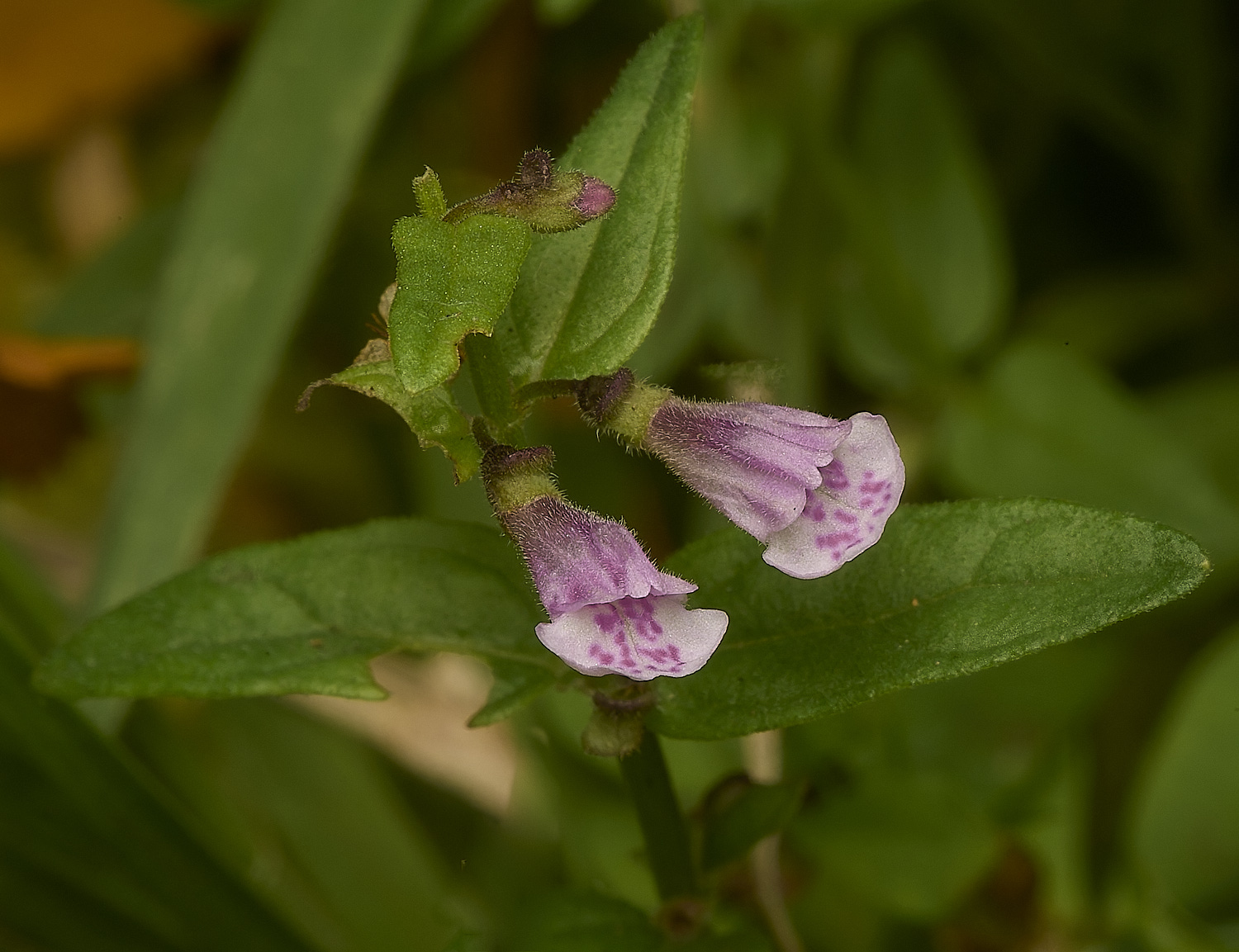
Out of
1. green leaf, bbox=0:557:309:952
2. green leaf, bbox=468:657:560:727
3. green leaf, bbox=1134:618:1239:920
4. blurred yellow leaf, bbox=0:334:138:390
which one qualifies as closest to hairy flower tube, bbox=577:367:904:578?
green leaf, bbox=468:657:560:727

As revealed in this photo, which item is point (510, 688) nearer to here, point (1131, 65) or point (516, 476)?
point (516, 476)

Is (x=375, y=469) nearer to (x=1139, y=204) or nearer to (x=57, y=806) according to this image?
(x=57, y=806)

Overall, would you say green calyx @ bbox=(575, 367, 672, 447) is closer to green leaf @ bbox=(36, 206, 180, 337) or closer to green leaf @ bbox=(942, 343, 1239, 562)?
green leaf @ bbox=(942, 343, 1239, 562)

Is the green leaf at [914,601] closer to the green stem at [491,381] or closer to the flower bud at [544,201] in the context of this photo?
the green stem at [491,381]

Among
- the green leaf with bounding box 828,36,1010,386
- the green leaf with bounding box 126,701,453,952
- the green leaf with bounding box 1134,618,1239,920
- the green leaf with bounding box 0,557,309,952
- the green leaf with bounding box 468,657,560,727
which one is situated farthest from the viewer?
the green leaf with bounding box 828,36,1010,386

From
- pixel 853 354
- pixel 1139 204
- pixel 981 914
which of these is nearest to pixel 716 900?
pixel 981 914

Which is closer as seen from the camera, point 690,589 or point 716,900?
point 690,589

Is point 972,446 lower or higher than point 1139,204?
lower
